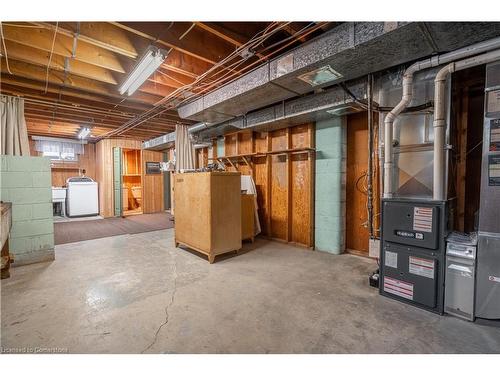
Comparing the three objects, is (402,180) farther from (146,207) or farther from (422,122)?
(146,207)

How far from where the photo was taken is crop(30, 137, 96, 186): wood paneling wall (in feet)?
26.0

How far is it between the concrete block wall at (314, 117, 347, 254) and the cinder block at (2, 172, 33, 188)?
4.20 meters

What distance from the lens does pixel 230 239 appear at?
347 cm

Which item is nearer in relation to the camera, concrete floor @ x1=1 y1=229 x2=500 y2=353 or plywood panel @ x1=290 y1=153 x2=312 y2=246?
concrete floor @ x1=1 y1=229 x2=500 y2=353

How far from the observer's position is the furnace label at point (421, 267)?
203 centimetres

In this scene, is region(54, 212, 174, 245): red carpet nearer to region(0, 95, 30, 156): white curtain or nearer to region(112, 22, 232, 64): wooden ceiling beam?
region(0, 95, 30, 156): white curtain

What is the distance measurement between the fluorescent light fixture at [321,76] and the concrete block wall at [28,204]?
12.2 feet

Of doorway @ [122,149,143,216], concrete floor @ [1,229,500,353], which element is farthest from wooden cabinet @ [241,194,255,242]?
doorway @ [122,149,143,216]

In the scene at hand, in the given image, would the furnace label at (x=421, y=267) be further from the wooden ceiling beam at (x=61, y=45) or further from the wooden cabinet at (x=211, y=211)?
the wooden ceiling beam at (x=61, y=45)

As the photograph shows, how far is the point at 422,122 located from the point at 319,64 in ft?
3.69

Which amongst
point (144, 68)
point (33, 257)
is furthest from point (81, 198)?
point (144, 68)

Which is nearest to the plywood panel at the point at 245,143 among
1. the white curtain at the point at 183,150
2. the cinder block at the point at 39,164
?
the white curtain at the point at 183,150

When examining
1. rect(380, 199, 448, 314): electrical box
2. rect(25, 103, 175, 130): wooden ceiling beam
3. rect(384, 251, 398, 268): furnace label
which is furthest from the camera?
rect(25, 103, 175, 130): wooden ceiling beam

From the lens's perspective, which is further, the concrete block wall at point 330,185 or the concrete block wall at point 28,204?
the concrete block wall at point 330,185
